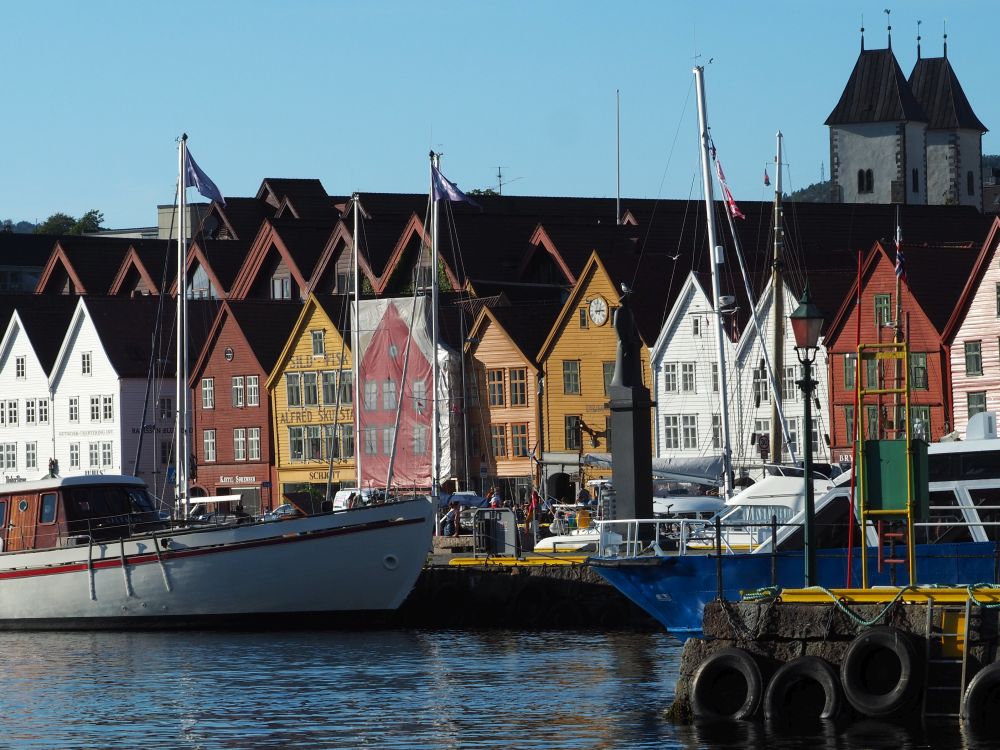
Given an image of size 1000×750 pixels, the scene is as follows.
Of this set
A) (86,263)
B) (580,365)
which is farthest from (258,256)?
(580,365)

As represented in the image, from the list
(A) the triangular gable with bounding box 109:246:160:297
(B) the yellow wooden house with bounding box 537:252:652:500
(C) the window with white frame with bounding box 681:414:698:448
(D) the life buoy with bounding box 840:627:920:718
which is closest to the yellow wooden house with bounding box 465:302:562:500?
(B) the yellow wooden house with bounding box 537:252:652:500

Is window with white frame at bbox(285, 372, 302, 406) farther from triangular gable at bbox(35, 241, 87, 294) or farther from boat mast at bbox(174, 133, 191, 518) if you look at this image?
boat mast at bbox(174, 133, 191, 518)

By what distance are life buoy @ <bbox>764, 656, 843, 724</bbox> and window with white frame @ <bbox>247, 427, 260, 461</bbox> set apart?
70023 millimetres

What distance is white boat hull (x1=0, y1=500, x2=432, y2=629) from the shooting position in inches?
1593

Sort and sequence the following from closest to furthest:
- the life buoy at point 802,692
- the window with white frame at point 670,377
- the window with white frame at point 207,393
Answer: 1. the life buoy at point 802,692
2. the window with white frame at point 670,377
3. the window with white frame at point 207,393

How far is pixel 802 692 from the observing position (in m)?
21.6

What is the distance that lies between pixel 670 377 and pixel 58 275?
164 ft

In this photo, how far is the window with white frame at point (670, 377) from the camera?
77.8 meters

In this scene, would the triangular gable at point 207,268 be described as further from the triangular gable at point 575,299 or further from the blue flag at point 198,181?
the blue flag at point 198,181

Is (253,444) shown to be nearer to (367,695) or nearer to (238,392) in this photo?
(238,392)

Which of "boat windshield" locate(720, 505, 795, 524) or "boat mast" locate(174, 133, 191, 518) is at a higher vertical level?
"boat mast" locate(174, 133, 191, 518)

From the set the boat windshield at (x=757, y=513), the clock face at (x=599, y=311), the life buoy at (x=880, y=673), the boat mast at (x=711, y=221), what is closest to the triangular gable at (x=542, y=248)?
the clock face at (x=599, y=311)

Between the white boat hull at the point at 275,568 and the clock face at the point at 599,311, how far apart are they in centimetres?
3936

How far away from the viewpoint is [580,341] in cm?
8050
